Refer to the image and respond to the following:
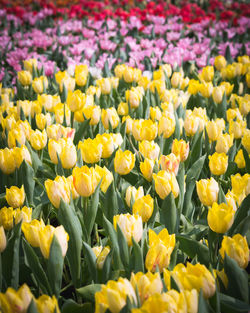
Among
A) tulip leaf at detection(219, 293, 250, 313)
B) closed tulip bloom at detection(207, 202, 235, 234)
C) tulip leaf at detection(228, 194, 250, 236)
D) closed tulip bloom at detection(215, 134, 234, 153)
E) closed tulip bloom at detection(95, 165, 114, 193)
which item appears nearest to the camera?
tulip leaf at detection(219, 293, 250, 313)

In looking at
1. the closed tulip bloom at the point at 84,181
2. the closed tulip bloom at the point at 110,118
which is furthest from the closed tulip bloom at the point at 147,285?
the closed tulip bloom at the point at 110,118

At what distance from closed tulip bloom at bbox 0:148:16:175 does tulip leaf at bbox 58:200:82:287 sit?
40cm

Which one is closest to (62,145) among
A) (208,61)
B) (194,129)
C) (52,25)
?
(194,129)

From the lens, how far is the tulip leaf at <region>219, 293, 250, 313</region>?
0.88 m

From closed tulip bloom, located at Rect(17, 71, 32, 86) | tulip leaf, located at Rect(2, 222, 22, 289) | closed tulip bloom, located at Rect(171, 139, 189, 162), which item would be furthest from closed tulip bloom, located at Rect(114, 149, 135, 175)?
closed tulip bloom, located at Rect(17, 71, 32, 86)

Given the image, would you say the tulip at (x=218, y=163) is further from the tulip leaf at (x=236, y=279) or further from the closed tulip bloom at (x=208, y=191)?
the tulip leaf at (x=236, y=279)

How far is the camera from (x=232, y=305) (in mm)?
891

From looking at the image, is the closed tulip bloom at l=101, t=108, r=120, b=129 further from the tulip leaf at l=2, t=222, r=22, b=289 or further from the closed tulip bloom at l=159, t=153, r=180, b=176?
the tulip leaf at l=2, t=222, r=22, b=289

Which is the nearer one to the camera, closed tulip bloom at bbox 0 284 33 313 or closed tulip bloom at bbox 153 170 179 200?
closed tulip bloom at bbox 0 284 33 313

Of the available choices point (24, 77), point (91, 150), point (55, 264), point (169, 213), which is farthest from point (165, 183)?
point (24, 77)

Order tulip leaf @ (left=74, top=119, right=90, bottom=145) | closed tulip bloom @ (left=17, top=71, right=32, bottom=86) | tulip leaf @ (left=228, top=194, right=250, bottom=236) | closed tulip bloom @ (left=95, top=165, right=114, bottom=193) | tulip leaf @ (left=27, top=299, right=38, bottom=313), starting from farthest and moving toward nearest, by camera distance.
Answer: closed tulip bloom @ (left=17, top=71, right=32, bottom=86) < tulip leaf @ (left=74, top=119, right=90, bottom=145) < closed tulip bloom @ (left=95, top=165, right=114, bottom=193) < tulip leaf @ (left=228, top=194, right=250, bottom=236) < tulip leaf @ (left=27, top=299, right=38, bottom=313)

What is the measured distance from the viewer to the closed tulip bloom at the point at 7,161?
1362 millimetres

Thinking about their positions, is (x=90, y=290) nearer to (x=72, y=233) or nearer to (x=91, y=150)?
(x=72, y=233)

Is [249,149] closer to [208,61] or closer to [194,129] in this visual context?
[194,129]
